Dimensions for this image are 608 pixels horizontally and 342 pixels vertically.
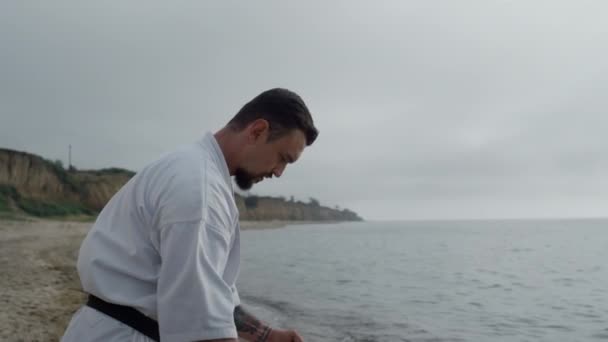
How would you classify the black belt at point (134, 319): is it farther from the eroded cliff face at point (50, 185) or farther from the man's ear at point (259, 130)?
the eroded cliff face at point (50, 185)

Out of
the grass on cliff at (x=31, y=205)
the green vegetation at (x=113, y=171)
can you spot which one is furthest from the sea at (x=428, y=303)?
the green vegetation at (x=113, y=171)

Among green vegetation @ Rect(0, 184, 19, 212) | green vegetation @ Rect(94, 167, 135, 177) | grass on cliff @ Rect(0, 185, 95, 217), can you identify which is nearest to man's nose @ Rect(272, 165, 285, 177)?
grass on cliff @ Rect(0, 185, 95, 217)

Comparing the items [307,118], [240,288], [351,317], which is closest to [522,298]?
[351,317]

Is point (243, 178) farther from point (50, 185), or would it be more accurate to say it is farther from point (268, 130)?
point (50, 185)

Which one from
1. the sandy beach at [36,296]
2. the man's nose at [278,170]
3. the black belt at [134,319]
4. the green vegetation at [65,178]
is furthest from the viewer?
the green vegetation at [65,178]

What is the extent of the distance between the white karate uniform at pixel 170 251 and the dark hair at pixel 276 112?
13 cm

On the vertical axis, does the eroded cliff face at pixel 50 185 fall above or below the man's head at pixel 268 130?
above

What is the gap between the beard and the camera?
69.2 inches

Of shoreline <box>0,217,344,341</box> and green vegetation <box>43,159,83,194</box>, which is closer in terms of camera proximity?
shoreline <box>0,217,344,341</box>

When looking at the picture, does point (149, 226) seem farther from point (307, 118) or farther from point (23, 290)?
point (23, 290)

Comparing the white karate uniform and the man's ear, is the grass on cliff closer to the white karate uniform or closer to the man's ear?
the white karate uniform

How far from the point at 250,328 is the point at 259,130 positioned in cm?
103

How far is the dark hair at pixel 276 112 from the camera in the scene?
1.71 m

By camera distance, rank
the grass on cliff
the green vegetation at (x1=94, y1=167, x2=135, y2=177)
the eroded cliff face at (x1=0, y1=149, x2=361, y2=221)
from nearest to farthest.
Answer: the grass on cliff < the eroded cliff face at (x1=0, y1=149, x2=361, y2=221) < the green vegetation at (x1=94, y1=167, x2=135, y2=177)
